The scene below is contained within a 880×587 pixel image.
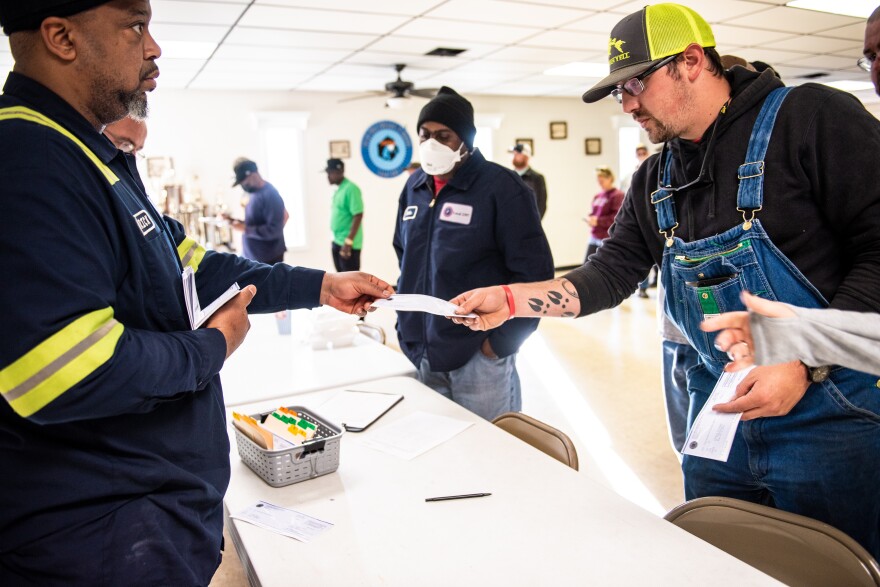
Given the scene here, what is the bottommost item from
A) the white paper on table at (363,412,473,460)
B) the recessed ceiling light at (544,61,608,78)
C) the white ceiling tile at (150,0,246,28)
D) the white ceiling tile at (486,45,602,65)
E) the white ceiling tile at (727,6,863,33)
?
the white paper on table at (363,412,473,460)

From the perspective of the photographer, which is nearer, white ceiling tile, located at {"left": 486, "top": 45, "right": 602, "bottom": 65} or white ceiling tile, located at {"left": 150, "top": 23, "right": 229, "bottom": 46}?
white ceiling tile, located at {"left": 150, "top": 23, "right": 229, "bottom": 46}

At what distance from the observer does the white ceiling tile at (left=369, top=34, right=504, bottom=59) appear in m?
5.75

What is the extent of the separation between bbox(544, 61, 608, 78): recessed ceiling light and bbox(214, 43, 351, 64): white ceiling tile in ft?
8.75

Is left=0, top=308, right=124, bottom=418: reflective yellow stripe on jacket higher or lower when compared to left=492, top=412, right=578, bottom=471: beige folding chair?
higher

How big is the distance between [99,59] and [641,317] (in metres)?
6.57

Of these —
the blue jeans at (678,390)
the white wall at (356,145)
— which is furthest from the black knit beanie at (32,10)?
the white wall at (356,145)

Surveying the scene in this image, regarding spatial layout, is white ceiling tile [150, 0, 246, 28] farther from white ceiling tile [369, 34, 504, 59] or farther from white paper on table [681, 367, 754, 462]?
white paper on table [681, 367, 754, 462]

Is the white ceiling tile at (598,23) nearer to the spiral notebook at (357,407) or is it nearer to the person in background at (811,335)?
the spiral notebook at (357,407)

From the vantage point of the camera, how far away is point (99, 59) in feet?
3.47

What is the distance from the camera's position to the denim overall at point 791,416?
4.54ft

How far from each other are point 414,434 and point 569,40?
5.16 metres

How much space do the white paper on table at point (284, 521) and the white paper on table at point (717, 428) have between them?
838mm

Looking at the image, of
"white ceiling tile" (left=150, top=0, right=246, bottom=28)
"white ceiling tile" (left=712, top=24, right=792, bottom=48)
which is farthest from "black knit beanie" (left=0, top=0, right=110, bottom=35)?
"white ceiling tile" (left=712, top=24, right=792, bottom=48)

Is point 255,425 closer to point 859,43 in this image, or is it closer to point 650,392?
point 650,392
